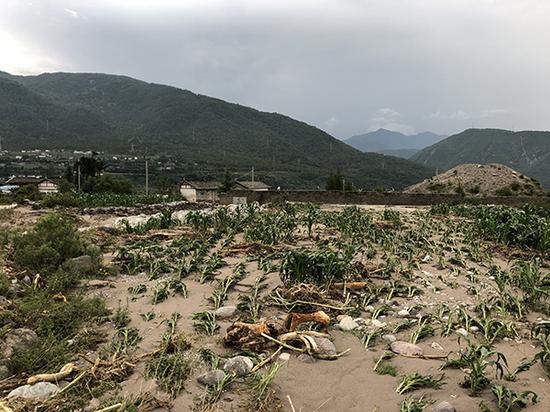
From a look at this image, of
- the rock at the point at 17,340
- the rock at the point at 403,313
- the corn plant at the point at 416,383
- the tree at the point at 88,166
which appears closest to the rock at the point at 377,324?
the rock at the point at 403,313

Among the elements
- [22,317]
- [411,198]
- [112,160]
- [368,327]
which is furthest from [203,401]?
[112,160]

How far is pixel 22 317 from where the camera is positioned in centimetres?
516

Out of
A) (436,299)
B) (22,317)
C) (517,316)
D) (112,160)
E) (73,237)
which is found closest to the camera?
(22,317)

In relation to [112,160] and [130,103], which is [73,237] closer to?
[112,160]

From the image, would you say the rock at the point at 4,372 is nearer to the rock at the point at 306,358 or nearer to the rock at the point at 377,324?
the rock at the point at 306,358

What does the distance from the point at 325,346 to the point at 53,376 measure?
2619 millimetres

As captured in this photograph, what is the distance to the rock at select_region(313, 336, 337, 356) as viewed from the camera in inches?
183

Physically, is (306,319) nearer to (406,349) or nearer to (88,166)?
(406,349)

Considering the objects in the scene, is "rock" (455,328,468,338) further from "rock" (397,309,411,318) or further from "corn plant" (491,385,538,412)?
"corn plant" (491,385,538,412)

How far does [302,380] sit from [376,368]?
2.50 feet

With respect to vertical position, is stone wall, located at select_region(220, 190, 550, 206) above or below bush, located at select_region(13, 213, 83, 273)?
below

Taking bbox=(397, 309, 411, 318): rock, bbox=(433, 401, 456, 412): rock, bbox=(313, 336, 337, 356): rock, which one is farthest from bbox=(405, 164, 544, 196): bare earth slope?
bbox=(433, 401, 456, 412): rock

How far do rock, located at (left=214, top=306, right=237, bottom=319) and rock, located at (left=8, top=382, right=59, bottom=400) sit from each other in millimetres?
2177

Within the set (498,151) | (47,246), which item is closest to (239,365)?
(47,246)
